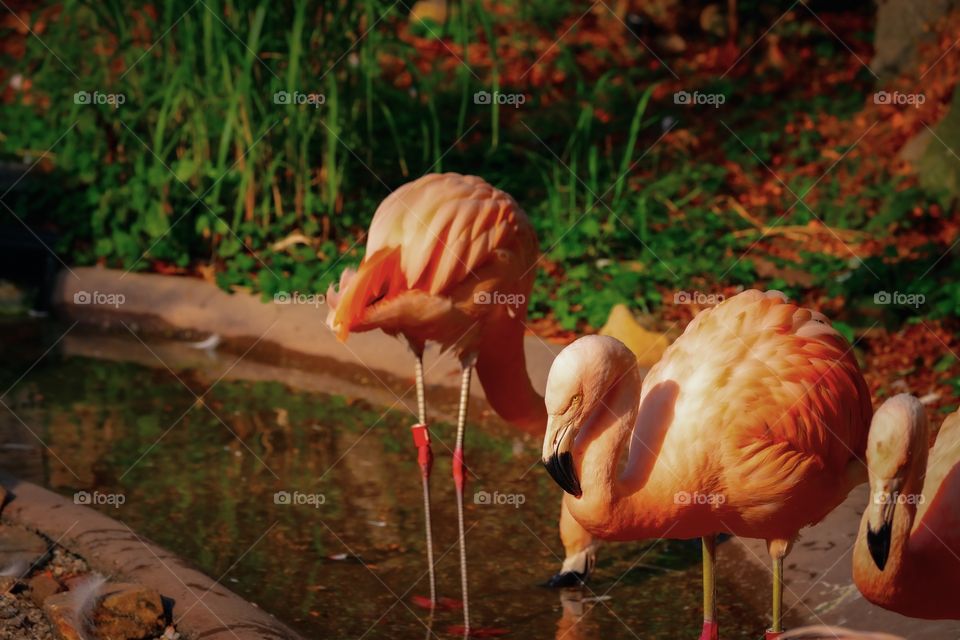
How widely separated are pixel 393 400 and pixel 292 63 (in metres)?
1.84

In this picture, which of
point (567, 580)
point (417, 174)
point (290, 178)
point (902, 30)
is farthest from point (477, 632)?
point (902, 30)

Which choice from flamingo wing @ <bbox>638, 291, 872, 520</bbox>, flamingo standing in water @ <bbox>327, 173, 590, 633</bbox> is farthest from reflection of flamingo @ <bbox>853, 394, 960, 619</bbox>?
flamingo standing in water @ <bbox>327, 173, 590, 633</bbox>

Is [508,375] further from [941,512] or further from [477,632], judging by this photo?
[941,512]

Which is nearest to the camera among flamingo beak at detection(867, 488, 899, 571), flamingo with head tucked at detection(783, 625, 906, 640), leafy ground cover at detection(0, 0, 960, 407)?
flamingo with head tucked at detection(783, 625, 906, 640)

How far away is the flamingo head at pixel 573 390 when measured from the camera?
126 inches

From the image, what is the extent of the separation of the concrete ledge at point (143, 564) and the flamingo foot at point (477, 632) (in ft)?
1.93

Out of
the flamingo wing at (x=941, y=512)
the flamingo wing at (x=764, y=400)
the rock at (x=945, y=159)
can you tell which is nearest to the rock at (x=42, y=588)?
the flamingo wing at (x=764, y=400)

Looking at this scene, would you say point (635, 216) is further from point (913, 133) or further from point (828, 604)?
point (828, 604)

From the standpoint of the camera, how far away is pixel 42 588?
370 centimetres

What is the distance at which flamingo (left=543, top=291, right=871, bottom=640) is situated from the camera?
3.31 metres

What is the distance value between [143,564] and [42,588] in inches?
11.1

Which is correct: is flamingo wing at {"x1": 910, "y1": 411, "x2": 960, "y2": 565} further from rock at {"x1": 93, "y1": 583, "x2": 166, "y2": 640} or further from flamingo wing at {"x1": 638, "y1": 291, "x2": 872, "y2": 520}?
rock at {"x1": 93, "y1": 583, "x2": 166, "y2": 640}

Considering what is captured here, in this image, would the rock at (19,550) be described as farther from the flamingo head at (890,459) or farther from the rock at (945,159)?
the rock at (945,159)

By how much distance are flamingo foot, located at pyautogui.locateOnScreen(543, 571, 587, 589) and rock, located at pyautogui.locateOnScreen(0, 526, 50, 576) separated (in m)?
1.55
